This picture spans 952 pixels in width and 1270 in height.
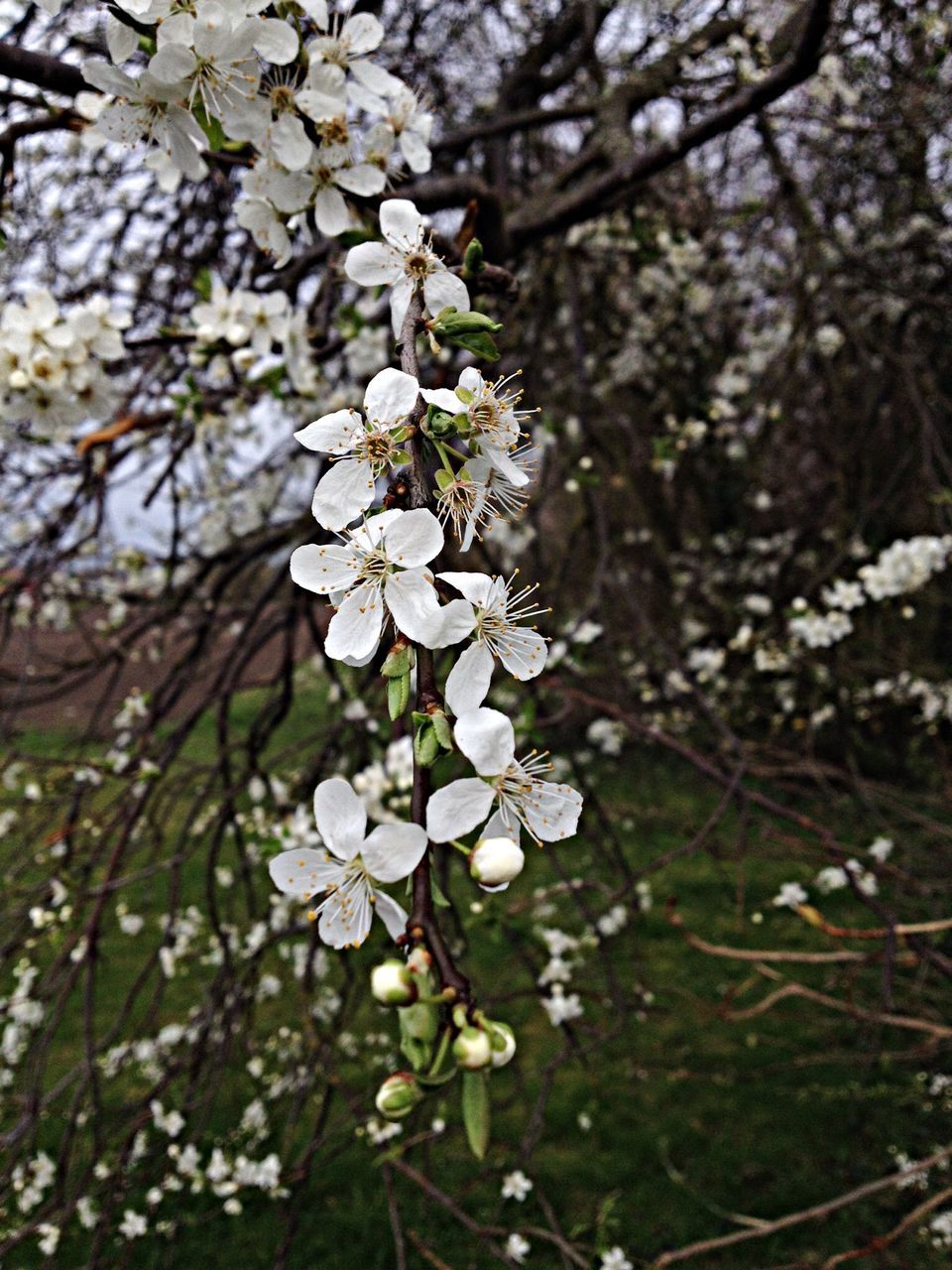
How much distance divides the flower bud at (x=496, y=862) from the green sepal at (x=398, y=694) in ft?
0.40

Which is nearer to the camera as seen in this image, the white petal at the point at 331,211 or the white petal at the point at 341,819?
the white petal at the point at 341,819

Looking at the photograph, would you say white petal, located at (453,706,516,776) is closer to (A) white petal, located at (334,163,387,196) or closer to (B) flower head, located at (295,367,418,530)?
(B) flower head, located at (295,367,418,530)

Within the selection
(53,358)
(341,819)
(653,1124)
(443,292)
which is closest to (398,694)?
(341,819)

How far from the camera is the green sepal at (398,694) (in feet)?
2.14

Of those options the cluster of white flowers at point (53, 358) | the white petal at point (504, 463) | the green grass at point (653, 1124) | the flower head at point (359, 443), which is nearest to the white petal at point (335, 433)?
the flower head at point (359, 443)

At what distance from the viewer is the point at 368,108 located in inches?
43.3

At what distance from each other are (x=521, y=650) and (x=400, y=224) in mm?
486

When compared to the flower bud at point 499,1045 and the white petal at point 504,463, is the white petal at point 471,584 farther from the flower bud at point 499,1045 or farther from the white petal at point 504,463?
the flower bud at point 499,1045

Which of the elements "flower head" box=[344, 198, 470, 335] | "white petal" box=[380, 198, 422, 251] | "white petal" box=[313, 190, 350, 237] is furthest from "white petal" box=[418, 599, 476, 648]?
"white petal" box=[313, 190, 350, 237]

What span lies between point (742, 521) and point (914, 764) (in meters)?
1.77

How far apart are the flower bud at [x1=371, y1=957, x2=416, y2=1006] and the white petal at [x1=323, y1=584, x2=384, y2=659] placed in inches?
9.3

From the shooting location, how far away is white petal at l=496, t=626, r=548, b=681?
75 centimetres

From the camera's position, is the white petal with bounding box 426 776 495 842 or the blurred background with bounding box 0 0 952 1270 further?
the blurred background with bounding box 0 0 952 1270

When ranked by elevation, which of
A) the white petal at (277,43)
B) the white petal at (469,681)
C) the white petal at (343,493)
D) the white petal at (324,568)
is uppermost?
the white petal at (277,43)
